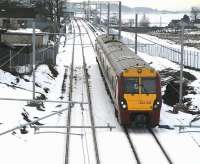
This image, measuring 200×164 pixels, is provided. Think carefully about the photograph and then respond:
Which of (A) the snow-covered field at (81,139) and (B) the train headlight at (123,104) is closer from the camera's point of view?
(A) the snow-covered field at (81,139)

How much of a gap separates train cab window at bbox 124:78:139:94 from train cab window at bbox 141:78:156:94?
27 centimetres

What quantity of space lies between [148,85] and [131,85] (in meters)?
0.76

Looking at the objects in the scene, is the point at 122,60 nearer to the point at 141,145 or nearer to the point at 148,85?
the point at 148,85

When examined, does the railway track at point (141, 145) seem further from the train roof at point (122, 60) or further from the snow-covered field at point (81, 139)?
the train roof at point (122, 60)

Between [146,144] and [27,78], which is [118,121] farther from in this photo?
[27,78]

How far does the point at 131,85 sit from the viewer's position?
24656mm

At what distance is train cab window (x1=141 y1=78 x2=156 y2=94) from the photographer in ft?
80.5

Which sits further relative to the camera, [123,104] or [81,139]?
[123,104]

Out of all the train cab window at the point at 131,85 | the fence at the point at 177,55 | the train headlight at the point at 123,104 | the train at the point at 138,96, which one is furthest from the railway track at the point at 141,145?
the fence at the point at 177,55

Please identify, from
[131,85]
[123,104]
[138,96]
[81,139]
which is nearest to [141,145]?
[81,139]

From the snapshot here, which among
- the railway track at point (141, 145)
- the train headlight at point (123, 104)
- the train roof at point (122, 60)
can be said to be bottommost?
the railway track at point (141, 145)

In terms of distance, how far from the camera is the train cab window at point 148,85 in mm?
24547

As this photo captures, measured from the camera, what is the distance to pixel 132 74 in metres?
24.7

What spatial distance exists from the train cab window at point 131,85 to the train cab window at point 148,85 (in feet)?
0.88
